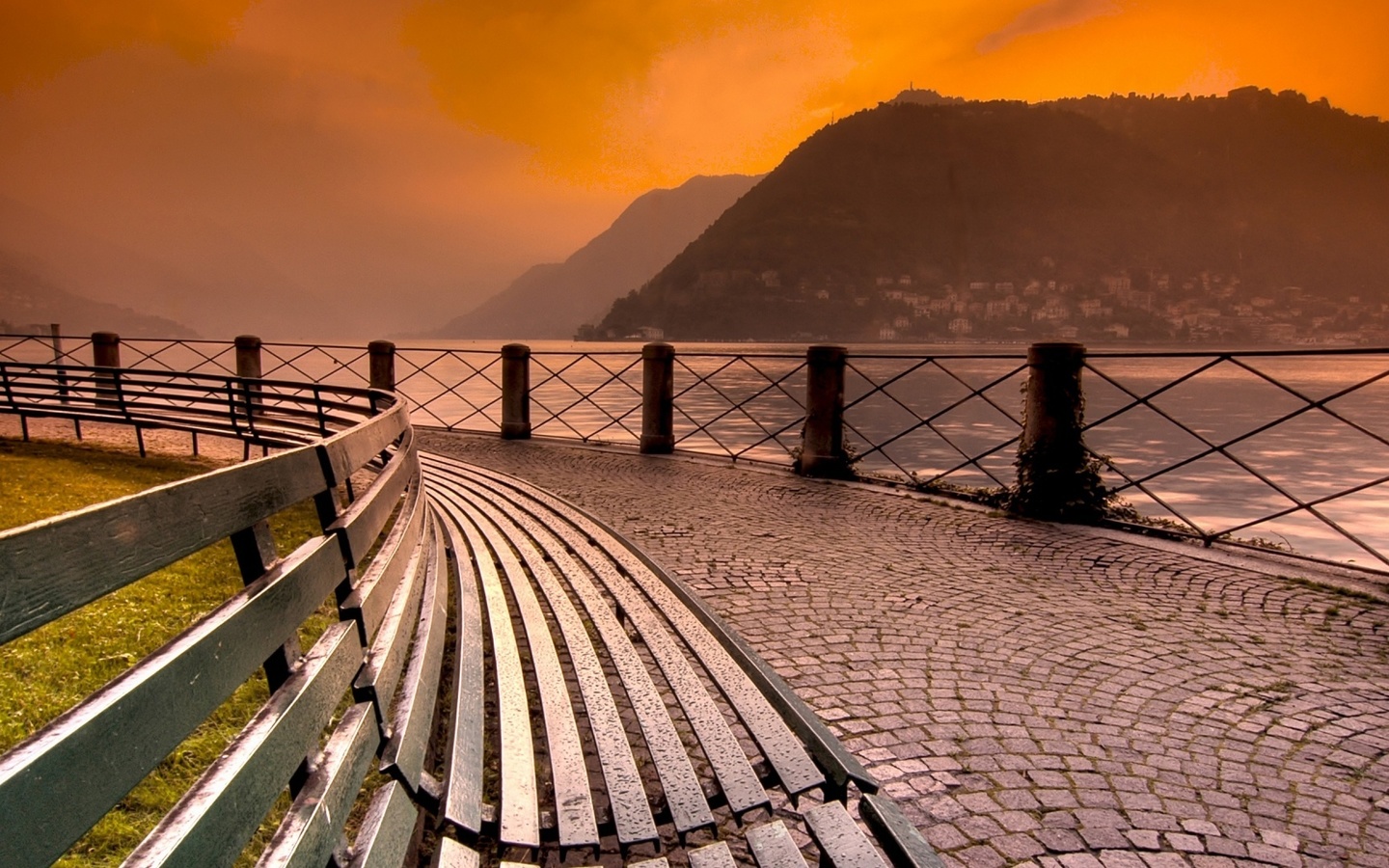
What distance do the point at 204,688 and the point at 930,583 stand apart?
4.19 m

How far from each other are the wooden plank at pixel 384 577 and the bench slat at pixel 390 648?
0.04 ft

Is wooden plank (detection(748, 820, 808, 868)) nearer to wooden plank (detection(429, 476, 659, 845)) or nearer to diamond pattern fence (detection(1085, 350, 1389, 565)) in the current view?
wooden plank (detection(429, 476, 659, 845))

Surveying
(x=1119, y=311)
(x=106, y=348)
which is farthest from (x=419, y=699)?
(x=1119, y=311)

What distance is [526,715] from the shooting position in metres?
2.18

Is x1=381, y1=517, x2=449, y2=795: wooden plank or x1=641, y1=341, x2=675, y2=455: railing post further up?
x1=641, y1=341, x2=675, y2=455: railing post

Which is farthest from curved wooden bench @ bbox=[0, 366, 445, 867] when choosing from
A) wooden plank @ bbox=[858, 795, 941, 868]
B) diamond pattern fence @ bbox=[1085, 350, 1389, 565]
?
diamond pattern fence @ bbox=[1085, 350, 1389, 565]

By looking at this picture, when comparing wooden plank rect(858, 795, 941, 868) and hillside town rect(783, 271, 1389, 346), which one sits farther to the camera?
hillside town rect(783, 271, 1389, 346)

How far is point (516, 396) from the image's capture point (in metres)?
10.9

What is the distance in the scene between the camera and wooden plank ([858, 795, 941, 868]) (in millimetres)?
1541

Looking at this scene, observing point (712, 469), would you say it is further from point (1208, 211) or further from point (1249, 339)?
point (1208, 211)

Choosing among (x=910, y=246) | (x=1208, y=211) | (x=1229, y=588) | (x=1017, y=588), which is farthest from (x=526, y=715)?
(x=1208, y=211)

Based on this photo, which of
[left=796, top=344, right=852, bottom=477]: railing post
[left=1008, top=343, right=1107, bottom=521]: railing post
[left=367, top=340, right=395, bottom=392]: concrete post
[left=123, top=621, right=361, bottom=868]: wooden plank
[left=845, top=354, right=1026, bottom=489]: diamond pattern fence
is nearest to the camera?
[left=123, top=621, right=361, bottom=868]: wooden plank

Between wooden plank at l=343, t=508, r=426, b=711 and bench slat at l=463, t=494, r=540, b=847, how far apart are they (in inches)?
12.2

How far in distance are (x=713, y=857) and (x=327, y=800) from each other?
799 millimetres
